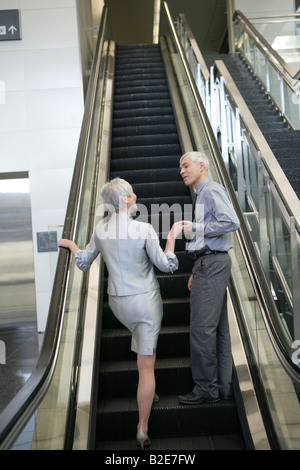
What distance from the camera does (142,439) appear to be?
10.4 feet

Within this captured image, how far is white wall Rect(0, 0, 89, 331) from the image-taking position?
811 centimetres

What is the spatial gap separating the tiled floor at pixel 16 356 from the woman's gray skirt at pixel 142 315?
183 centimetres

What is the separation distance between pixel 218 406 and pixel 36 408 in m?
1.51

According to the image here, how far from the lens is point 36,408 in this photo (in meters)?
2.26

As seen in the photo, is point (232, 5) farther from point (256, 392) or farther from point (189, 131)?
point (256, 392)

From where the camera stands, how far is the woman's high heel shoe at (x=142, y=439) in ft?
10.4

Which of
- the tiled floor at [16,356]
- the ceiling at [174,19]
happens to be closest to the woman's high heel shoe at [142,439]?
the tiled floor at [16,356]

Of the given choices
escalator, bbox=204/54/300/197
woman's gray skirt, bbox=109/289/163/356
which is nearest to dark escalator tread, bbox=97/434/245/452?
woman's gray skirt, bbox=109/289/163/356

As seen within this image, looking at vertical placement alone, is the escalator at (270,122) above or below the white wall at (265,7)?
below

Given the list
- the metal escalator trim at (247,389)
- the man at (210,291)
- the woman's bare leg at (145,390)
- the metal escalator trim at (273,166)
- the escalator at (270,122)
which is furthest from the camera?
the escalator at (270,122)

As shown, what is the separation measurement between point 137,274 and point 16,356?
12.1ft

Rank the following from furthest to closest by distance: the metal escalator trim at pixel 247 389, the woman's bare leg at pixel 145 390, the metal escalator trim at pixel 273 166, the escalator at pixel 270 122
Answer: the escalator at pixel 270 122 < the metal escalator trim at pixel 273 166 < the woman's bare leg at pixel 145 390 < the metal escalator trim at pixel 247 389

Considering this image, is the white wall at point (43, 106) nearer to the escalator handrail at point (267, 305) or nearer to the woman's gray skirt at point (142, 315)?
the escalator handrail at point (267, 305)
